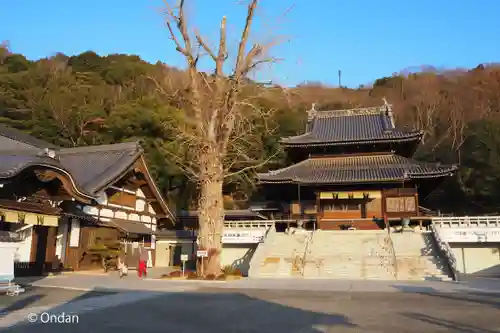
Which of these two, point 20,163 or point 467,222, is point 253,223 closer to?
point 467,222

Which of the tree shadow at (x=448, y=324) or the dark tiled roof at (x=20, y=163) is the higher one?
the dark tiled roof at (x=20, y=163)

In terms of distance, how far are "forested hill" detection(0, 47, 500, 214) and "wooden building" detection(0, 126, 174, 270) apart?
371 centimetres

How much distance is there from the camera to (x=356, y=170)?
26734 mm

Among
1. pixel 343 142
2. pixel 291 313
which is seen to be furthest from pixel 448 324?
pixel 343 142

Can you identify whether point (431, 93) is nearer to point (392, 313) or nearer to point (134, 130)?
point (134, 130)

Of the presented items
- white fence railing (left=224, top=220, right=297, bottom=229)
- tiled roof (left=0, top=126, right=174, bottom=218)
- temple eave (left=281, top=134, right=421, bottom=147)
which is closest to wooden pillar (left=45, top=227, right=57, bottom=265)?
tiled roof (left=0, top=126, right=174, bottom=218)

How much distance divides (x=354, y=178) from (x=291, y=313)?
1834cm

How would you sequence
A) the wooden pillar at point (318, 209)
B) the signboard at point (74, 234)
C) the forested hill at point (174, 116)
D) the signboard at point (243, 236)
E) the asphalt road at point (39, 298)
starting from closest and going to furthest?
the asphalt road at point (39, 298) → the signboard at point (74, 234) → the signboard at point (243, 236) → the wooden pillar at point (318, 209) → the forested hill at point (174, 116)

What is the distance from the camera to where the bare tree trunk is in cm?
1593

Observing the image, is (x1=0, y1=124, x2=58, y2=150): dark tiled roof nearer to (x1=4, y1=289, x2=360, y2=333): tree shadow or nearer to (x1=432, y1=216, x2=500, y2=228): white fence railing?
(x1=4, y1=289, x2=360, y2=333): tree shadow

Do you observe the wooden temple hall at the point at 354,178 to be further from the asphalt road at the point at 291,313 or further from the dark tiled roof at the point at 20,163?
the asphalt road at the point at 291,313

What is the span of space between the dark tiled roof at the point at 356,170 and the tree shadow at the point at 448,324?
1767 centimetres

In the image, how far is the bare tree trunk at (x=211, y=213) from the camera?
1593 centimetres

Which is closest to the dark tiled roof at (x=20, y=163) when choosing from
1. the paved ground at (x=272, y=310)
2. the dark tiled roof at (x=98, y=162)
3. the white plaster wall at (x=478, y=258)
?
the dark tiled roof at (x=98, y=162)
